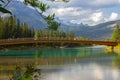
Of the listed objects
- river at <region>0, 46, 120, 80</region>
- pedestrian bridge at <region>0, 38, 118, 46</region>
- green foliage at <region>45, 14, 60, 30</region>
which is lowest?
river at <region>0, 46, 120, 80</region>

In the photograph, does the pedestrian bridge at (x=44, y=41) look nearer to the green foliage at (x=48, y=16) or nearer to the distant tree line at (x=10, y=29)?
the distant tree line at (x=10, y=29)

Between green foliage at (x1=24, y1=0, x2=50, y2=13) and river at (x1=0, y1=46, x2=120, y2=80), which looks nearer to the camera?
green foliage at (x1=24, y1=0, x2=50, y2=13)

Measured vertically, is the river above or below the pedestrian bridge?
below

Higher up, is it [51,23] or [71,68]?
[51,23]

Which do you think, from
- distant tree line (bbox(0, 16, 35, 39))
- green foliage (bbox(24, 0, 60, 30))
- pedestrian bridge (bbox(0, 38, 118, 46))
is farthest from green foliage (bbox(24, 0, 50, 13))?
distant tree line (bbox(0, 16, 35, 39))

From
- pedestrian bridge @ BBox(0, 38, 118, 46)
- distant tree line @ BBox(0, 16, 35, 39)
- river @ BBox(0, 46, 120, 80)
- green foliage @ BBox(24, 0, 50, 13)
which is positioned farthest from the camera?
distant tree line @ BBox(0, 16, 35, 39)

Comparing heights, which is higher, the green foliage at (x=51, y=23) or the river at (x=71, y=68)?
the green foliage at (x=51, y=23)

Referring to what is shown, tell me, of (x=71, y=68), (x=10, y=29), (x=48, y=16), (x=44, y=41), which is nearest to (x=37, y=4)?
(x=48, y=16)

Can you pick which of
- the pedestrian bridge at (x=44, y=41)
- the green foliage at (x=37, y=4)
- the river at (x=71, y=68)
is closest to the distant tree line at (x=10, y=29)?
the pedestrian bridge at (x=44, y=41)

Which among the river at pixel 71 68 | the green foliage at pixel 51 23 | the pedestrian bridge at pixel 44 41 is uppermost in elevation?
the green foliage at pixel 51 23

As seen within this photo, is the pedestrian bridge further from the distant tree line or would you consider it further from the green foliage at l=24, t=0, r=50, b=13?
the green foliage at l=24, t=0, r=50, b=13

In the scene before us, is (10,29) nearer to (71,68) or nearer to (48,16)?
(71,68)

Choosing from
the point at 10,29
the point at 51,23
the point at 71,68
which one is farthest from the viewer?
the point at 10,29

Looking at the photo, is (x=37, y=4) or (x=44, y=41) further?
(x=44, y=41)
